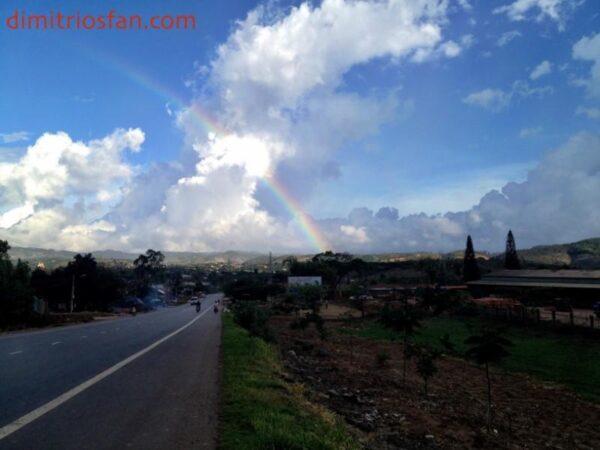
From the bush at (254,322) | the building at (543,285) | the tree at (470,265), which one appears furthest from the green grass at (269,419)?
the tree at (470,265)

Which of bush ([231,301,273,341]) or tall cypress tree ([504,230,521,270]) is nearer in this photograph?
bush ([231,301,273,341])

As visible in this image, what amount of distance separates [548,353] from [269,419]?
25.0 metres

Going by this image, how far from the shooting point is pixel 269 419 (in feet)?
26.2

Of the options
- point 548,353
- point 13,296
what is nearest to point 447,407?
point 548,353

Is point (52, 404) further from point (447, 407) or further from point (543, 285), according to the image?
point (543, 285)

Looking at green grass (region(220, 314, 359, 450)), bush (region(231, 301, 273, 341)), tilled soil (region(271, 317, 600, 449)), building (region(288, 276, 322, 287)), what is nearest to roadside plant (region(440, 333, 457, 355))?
tilled soil (region(271, 317, 600, 449))

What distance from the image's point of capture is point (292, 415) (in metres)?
8.59

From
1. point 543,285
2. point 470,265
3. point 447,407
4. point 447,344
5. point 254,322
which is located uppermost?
point 470,265

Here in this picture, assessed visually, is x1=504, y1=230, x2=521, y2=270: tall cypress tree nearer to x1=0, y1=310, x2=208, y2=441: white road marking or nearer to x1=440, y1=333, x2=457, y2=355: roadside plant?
x1=440, y1=333, x2=457, y2=355: roadside plant

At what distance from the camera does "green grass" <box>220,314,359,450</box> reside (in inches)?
263

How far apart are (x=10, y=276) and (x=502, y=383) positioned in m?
38.5

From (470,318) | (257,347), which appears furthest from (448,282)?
(257,347)

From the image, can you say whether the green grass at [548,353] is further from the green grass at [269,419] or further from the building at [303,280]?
the building at [303,280]

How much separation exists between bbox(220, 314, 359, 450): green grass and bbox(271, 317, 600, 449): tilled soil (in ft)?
4.41
